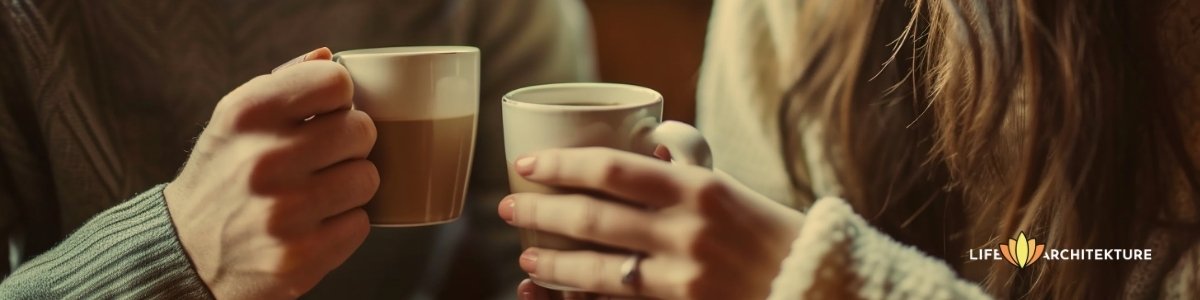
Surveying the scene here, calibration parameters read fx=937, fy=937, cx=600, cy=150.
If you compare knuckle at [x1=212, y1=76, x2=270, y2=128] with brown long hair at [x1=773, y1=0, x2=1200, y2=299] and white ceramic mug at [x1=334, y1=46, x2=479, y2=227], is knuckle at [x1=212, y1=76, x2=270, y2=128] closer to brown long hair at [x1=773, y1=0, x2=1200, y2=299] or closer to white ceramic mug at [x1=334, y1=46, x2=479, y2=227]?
white ceramic mug at [x1=334, y1=46, x2=479, y2=227]

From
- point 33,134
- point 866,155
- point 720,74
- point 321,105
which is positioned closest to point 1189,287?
point 866,155

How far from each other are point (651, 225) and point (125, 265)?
256 millimetres

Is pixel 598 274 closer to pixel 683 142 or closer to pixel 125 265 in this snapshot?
pixel 683 142

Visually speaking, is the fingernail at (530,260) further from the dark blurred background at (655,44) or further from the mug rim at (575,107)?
the dark blurred background at (655,44)

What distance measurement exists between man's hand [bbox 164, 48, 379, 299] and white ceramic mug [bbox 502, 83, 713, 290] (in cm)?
6

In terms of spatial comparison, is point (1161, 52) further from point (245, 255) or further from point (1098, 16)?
point (245, 255)

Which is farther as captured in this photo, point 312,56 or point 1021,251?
point 1021,251

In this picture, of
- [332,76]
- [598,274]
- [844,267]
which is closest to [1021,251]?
[844,267]

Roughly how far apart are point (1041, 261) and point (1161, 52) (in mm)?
143

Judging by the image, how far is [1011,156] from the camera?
0.57m

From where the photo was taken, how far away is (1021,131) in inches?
22.1

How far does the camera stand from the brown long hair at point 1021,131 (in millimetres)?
553

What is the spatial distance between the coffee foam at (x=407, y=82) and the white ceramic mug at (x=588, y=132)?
3 cm

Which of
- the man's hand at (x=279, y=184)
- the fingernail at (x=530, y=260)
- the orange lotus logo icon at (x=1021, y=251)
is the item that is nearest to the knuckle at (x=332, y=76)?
the man's hand at (x=279, y=184)
